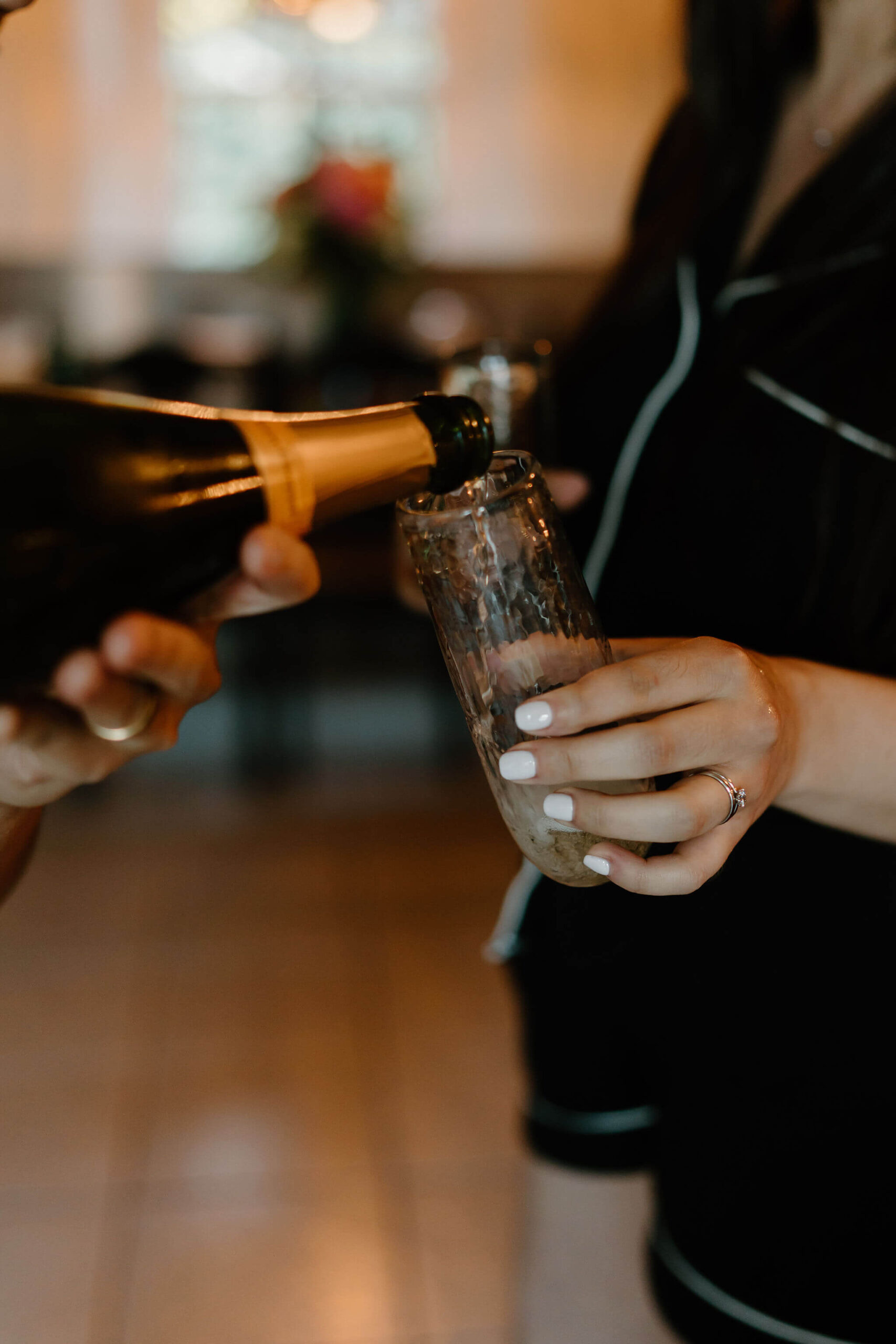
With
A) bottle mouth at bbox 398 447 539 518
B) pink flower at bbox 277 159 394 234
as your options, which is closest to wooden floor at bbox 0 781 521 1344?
bottle mouth at bbox 398 447 539 518

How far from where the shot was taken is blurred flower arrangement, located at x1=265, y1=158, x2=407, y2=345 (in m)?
2.75

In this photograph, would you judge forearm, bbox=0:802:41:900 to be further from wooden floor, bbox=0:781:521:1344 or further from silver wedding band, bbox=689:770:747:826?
silver wedding band, bbox=689:770:747:826

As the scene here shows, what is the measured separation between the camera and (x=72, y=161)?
142 inches

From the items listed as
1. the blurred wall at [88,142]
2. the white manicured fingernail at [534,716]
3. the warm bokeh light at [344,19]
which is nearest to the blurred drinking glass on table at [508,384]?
the white manicured fingernail at [534,716]

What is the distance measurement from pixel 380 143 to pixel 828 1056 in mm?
3761

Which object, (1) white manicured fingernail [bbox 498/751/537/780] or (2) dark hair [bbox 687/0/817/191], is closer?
(1) white manicured fingernail [bbox 498/751/537/780]

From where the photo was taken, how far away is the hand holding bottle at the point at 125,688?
338 millimetres

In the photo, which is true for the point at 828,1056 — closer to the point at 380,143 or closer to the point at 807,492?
the point at 807,492

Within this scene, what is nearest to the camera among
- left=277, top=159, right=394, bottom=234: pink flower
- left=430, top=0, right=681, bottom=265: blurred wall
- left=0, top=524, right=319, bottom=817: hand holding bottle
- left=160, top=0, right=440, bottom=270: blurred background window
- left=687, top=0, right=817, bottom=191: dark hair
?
left=0, top=524, right=319, bottom=817: hand holding bottle

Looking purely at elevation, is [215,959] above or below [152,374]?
below

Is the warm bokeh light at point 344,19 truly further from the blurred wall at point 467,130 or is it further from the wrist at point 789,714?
the wrist at point 789,714

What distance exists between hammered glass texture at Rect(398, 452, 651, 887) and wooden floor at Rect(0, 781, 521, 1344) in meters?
0.25

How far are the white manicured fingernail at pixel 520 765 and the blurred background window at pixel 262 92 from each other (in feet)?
11.6

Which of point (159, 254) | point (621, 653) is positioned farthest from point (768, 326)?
point (159, 254)
